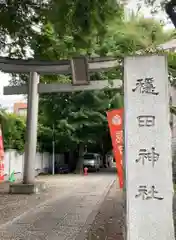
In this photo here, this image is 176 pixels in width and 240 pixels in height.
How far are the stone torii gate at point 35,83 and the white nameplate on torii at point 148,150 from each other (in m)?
8.51

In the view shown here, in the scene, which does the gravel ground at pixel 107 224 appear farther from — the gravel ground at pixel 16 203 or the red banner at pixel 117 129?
the gravel ground at pixel 16 203

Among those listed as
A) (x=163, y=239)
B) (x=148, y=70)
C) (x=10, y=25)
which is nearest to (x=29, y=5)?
(x=10, y=25)

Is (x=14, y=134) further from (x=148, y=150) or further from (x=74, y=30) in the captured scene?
(x=148, y=150)

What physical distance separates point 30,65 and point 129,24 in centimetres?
831

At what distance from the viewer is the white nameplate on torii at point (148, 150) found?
4.63 metres

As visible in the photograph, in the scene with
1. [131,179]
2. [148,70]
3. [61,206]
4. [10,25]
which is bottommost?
[61,206]

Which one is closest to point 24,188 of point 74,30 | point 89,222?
point 89,222

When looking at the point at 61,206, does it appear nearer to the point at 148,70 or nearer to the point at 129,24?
the point at 129,24

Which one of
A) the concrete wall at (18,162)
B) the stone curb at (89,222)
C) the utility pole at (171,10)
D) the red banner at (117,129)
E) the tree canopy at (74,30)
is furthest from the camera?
the concrete wall at (18,162)

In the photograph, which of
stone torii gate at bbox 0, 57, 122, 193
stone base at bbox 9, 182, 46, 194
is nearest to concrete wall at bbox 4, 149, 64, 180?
stone torii gate at bbox 0, 57, 122, 193

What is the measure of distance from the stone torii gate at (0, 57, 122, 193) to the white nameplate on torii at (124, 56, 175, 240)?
8.51 metres

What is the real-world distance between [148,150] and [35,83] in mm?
10876

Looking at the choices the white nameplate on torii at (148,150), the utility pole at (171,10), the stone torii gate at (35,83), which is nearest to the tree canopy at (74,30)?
the utility pole at (171,10)

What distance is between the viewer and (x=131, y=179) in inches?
184
